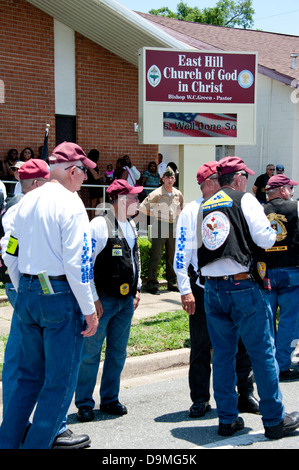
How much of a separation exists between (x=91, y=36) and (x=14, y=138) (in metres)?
2.93

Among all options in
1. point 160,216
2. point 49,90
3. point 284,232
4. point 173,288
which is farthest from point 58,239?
point 49,90

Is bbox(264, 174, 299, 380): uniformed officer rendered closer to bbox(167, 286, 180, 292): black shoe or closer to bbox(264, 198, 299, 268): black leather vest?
bbox(264, 198, 299, 268): black leather vest

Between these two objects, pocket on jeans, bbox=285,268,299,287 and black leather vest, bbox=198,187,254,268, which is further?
pocket on jeans, bbox=285,268,299,287

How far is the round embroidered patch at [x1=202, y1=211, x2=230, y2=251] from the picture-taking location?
444 cm

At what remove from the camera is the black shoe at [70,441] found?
4.26 metres

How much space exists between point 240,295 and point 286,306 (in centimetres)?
196

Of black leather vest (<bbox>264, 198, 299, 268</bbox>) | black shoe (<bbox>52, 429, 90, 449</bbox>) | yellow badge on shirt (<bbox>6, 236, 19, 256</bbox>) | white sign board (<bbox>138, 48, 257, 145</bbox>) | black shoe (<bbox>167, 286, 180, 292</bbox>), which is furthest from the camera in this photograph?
black shoe (<bbox>167, 286, 180, 292</bbox>)

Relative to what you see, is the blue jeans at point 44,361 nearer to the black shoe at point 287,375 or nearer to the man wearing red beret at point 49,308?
the man wearing red beret at point 49,308

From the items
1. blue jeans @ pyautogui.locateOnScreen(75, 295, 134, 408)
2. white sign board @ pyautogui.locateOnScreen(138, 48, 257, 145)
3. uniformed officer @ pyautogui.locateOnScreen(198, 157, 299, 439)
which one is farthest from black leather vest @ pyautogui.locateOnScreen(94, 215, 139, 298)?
white sign board @ pyautogui.locateOnScreen(138, 48, 257, 145)

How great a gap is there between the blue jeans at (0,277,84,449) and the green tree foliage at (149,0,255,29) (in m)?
45.8
